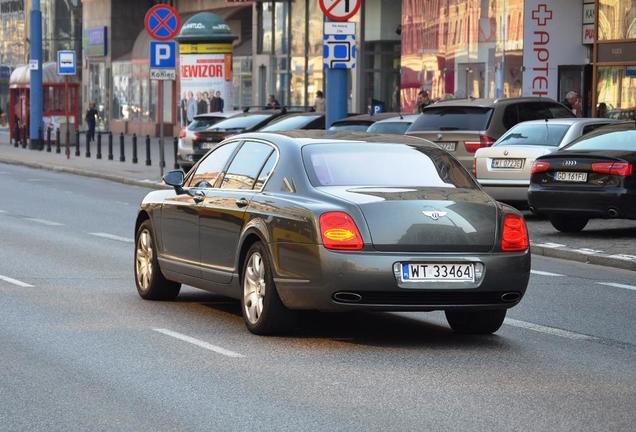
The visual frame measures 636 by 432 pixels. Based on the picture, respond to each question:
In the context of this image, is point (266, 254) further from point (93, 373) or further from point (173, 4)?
point (173, 4)

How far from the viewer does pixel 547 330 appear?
1159cm

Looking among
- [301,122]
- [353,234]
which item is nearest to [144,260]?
[353,234]

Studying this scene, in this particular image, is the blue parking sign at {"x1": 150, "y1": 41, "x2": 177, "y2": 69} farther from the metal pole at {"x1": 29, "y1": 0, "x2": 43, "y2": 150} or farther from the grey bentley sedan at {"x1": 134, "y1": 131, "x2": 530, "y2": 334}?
the grey bentley sedan at {"x1": 134, "y1": 131, "x2": 530, "y2": 334}

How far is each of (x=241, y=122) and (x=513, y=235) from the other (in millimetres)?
23973

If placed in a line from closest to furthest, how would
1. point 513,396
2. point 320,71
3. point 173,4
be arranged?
point 513,396
point 320,71
point 173,4

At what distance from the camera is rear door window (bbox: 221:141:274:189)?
1162 centimetres

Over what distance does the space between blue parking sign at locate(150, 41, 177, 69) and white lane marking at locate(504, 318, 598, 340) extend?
2106 cm

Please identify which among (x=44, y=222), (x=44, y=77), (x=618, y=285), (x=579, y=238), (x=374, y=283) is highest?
(x=374, y=283)

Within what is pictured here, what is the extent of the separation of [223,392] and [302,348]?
181 cm

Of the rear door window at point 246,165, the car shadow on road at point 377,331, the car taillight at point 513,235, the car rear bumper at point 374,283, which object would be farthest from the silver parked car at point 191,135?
the car rear bumper at point 374,283

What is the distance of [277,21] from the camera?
58281 millimetres

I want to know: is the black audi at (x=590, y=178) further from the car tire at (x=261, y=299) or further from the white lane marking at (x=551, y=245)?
the car tire at (x=261, y=299)

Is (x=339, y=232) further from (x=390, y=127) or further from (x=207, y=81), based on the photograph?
(x=207, y=81)

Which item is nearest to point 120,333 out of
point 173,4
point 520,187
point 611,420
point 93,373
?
point 93,373
